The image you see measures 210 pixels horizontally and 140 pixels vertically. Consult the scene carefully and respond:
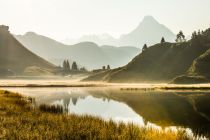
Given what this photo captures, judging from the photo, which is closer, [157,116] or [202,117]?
[202,117]

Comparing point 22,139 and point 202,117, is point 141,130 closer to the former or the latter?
point 22,139

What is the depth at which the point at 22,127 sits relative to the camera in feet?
82.9

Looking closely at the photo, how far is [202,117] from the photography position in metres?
45.7

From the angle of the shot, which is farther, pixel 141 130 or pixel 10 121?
pixel 10 121

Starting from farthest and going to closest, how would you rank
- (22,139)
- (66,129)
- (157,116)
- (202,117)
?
(157,116), (202,117), (66,129), (22,139)

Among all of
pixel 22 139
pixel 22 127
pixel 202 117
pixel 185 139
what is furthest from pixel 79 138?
pixel 202 117

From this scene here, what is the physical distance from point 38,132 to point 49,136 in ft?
4.80

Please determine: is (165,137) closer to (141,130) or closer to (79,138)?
(141,130)

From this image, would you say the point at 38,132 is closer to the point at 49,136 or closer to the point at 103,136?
the point at 49,136

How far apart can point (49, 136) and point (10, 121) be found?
23.9ft

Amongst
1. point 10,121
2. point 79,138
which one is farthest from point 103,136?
Answer: point 10,121

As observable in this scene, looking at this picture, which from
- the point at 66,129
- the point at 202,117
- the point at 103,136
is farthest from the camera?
the point at 202,117

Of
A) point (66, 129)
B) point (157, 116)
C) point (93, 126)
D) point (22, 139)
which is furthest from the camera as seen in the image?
point (157, 116)

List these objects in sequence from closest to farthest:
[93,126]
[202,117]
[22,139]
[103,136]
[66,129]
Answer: [22,139]
[103,136]
[66,129]
[93,126]
[202,117]
